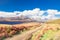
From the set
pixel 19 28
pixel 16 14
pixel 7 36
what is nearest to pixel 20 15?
pixel 16 14

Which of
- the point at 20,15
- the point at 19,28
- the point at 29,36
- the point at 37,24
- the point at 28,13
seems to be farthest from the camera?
the point at 28,13

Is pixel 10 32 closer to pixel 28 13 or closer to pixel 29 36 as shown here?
pixel 29 36

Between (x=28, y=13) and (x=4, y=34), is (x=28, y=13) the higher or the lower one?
the higher one

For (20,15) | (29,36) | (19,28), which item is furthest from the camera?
(20,15)

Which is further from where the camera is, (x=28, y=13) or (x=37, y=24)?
(x=28, y=13)

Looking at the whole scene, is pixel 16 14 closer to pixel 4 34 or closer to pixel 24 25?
pixel 24 25

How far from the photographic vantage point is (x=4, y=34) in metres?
13.4

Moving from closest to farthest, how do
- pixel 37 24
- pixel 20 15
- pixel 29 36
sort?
pixel 29 36 < pixel 37 24 < pixel 20 15

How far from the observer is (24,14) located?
17859 mm

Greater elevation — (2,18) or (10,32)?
(2,18)

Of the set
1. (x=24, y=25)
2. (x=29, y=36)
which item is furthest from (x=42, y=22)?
(x=29, y=36)

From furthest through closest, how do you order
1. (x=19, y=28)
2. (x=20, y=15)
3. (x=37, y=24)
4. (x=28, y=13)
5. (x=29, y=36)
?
1. (x=28, y=13)
2. (x=20, y=15)
3. (x=37, y=24)
4. (x=19, y=28)
5. (x=29, y=36)

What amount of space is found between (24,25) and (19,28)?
0.60 m

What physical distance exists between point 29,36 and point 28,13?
523cm
